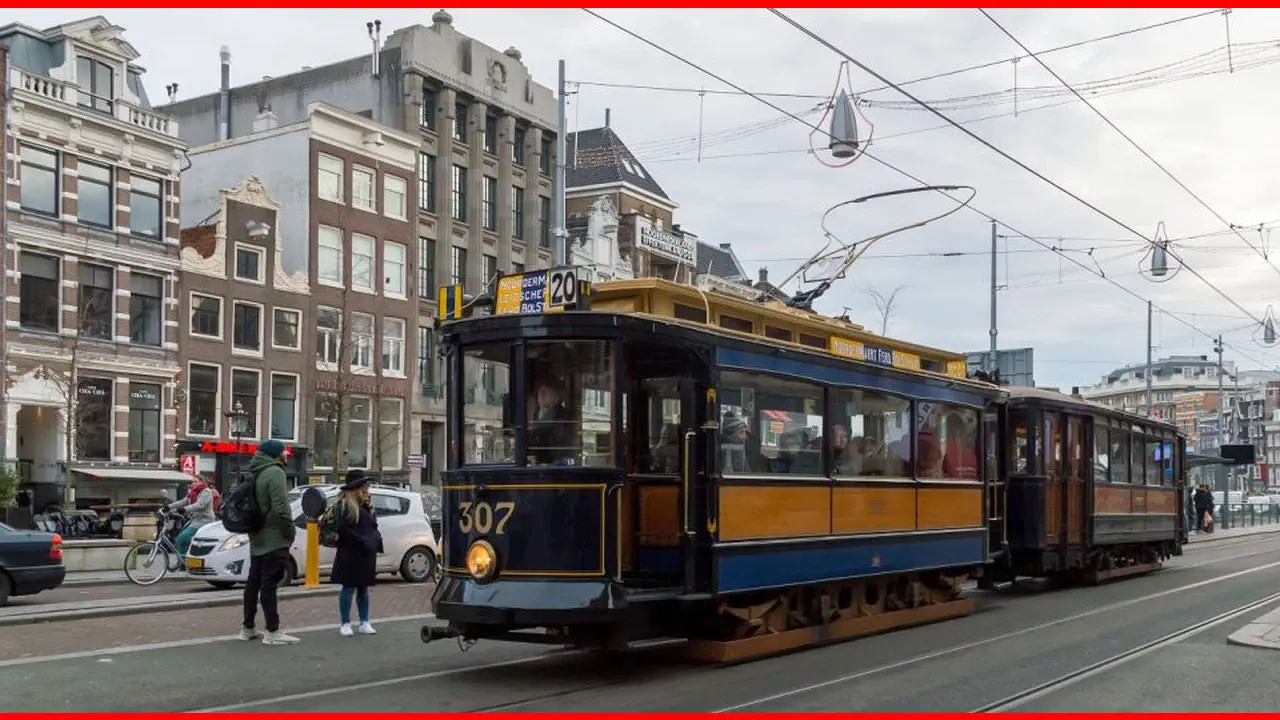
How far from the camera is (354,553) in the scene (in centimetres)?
1287

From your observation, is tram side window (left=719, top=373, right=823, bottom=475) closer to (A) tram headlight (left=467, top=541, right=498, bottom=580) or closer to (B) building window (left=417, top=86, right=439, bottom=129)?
(A) tram headlight (left=467, top=541, right=498, bottom=580)

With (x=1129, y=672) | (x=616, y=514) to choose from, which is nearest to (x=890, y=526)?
(x=1129, y=672)

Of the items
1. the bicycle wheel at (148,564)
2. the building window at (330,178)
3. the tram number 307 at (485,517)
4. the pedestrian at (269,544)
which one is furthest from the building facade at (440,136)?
the tram number 307 at (485,517)

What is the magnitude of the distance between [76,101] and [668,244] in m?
27.6

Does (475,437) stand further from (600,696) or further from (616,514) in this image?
(600,696)

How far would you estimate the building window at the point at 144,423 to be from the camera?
3581cm

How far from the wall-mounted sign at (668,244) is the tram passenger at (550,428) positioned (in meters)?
45.0

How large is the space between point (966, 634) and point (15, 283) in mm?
27121

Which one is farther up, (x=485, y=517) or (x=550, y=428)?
(x=550, y=428)

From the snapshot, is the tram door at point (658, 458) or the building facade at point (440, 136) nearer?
the tram door at point (658, 458)

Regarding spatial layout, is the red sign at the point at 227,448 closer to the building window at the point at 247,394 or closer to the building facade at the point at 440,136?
the building window at the point at 247,394

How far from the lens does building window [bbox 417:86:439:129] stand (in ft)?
155

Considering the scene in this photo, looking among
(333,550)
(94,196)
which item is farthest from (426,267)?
Answer: (333,550)

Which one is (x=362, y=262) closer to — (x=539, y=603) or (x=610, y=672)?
(x=610, y=672)
